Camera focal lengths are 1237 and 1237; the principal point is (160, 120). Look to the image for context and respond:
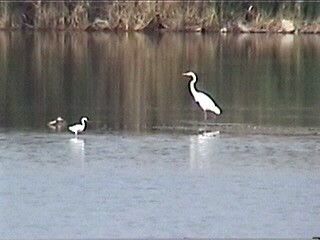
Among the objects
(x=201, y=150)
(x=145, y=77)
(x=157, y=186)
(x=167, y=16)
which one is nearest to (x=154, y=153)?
(x=201, y=150)

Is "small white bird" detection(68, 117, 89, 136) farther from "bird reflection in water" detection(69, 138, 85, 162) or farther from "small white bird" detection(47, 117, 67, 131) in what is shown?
"small white bird" detection(47, 117, 67, 131)

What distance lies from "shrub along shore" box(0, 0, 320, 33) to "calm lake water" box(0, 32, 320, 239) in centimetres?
968

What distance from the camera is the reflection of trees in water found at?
16.8m

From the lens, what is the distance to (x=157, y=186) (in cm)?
1127

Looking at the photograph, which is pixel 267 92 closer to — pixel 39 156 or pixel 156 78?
pixel 156 78

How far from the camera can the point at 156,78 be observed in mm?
21547

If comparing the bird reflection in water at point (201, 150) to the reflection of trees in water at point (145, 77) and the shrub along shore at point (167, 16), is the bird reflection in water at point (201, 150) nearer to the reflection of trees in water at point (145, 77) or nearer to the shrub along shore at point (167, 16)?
the reflection of trees in water at point (145, 77)

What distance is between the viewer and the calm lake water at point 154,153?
989 cm

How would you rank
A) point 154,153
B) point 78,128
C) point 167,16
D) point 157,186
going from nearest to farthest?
point 157,186, point 154,153, point 78,128, point 167,16

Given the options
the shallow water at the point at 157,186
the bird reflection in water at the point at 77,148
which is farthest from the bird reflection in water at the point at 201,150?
the bird reflection in water at the point at 77,148

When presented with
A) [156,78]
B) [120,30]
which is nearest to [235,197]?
[156,78]

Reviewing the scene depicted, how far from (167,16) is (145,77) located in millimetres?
13640

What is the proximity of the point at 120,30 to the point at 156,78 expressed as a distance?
1362cm

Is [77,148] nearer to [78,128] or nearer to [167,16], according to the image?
[78,128]
